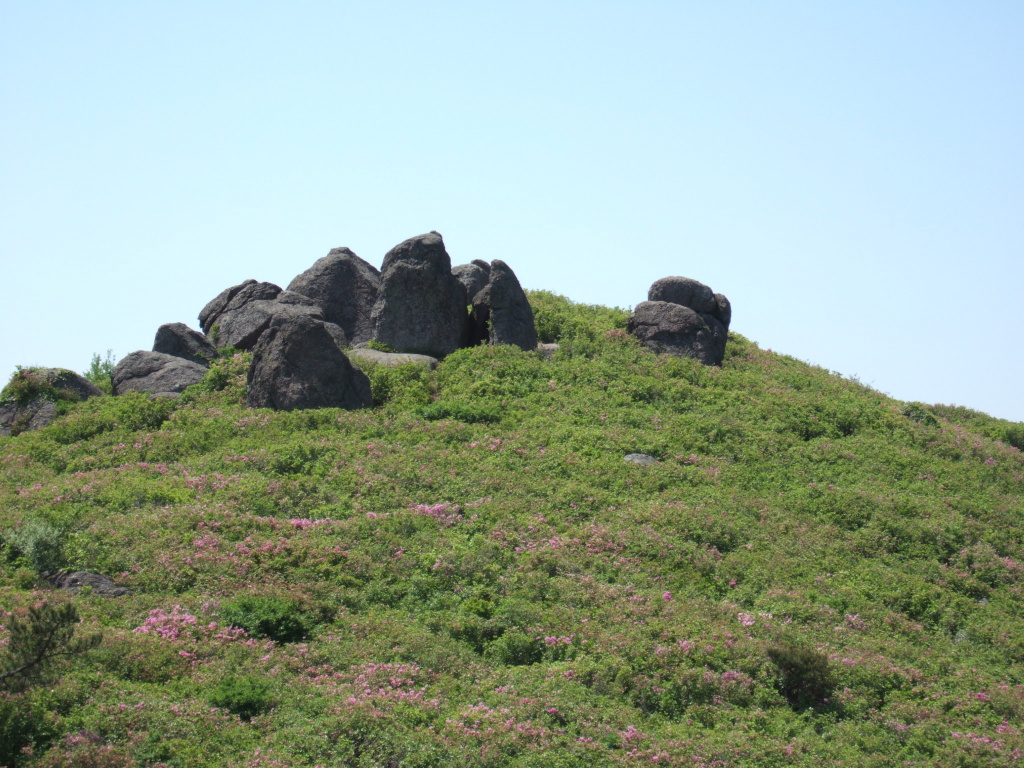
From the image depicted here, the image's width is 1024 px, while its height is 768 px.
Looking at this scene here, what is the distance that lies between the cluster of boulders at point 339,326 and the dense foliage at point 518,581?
78.8 inches

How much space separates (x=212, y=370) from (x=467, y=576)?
21.6 metres

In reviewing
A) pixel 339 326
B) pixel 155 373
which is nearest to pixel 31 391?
pixel 155 373

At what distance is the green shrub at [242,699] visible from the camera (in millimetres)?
16219

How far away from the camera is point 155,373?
41.5 metres

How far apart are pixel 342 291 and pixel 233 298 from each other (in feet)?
19.1

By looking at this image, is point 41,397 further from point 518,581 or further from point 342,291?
point 518,581

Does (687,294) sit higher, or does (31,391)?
(687,294)

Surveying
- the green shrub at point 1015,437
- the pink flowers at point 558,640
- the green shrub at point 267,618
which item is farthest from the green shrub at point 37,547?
the green shrub at point 1015,437

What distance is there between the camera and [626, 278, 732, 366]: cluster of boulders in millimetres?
45375

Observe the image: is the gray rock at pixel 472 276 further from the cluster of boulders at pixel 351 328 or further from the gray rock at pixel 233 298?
the gray rock at pixel 233 298

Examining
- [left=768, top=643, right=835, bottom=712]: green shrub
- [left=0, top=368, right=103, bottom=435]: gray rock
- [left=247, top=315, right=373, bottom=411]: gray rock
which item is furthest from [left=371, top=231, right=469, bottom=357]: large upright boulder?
[left=768, top=643, right=835, bottom=712]: green shrub

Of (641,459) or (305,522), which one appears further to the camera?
(641,459)

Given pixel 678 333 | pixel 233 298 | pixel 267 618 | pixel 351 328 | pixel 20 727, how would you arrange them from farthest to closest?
pixel 233 298 < pixel 351 328 < pixel 678 333 < pixel 267 618 < pixel 20 727

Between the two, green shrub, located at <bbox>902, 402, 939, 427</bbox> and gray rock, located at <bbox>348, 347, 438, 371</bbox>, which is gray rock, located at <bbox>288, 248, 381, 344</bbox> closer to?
gray rock, located at <bbox>348, 347, 438, 371</bbox>
